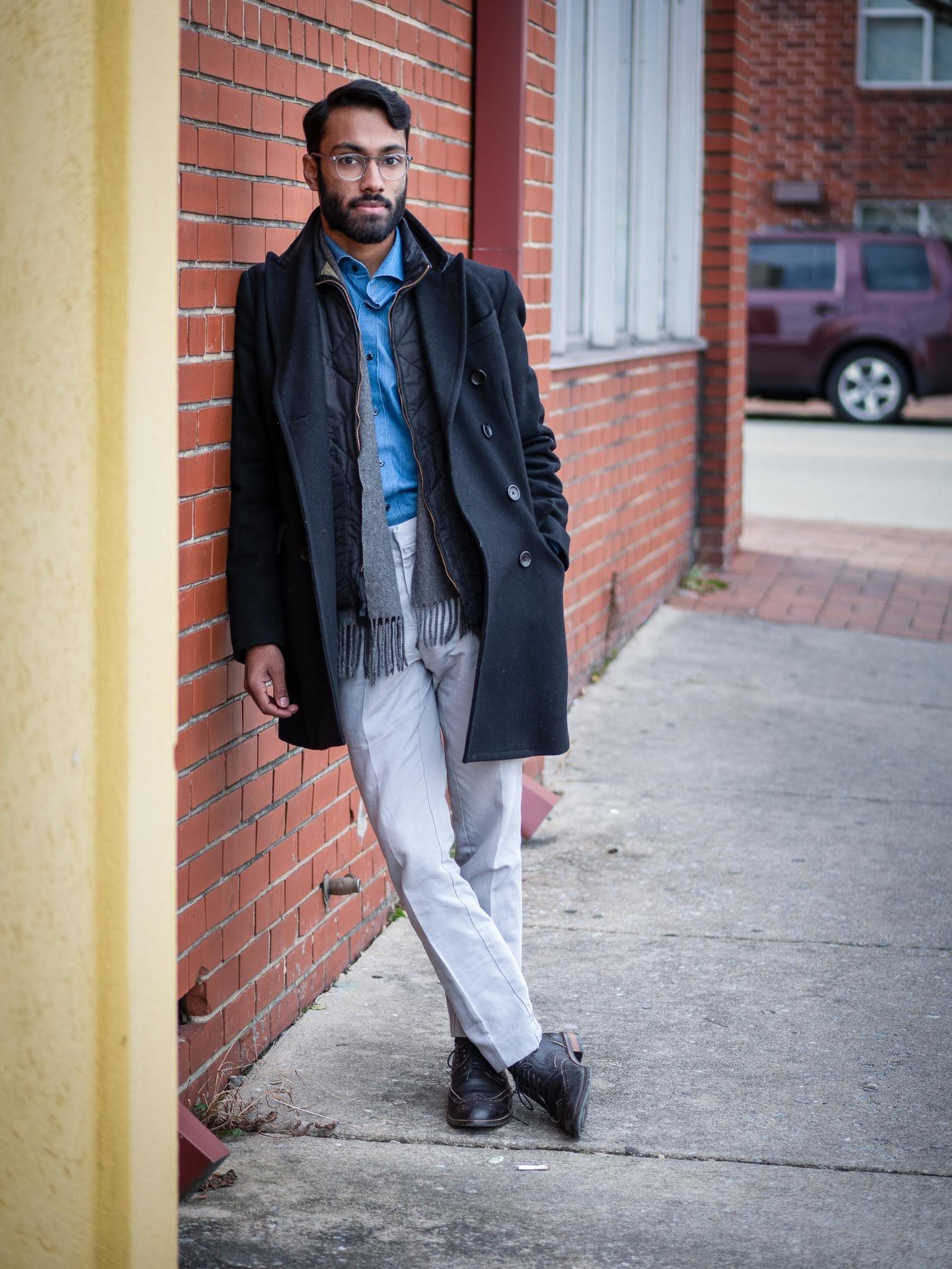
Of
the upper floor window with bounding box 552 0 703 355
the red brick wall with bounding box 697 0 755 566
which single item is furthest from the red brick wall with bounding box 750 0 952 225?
the upper floor window with bounding box 552 0 703 355

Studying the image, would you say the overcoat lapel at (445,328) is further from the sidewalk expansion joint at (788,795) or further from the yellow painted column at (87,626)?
the sidewalk expansion joint at (788,795)

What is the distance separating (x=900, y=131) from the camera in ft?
70.6

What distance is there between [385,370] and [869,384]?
52.0 feet

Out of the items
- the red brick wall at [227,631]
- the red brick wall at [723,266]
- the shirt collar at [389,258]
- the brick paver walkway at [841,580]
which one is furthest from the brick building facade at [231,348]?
the red brick wall at [723,266]

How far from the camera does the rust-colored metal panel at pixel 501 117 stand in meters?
4.78

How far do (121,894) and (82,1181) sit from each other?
385 mm

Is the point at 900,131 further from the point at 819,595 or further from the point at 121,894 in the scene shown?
the point at 121,894

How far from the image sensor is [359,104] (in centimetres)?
289

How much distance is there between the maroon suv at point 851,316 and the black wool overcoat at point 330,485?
15.0 m

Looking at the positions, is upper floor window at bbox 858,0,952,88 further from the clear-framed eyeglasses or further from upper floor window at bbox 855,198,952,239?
the clear-framed eyeglasses

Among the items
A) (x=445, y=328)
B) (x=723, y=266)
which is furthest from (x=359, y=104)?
(x=723, y=266)

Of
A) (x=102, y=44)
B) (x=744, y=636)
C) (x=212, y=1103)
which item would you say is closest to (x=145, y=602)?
(x=102, y=44)

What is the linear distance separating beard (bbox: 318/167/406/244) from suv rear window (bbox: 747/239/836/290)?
50.4ft

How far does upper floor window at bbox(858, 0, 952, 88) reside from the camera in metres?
21.3
